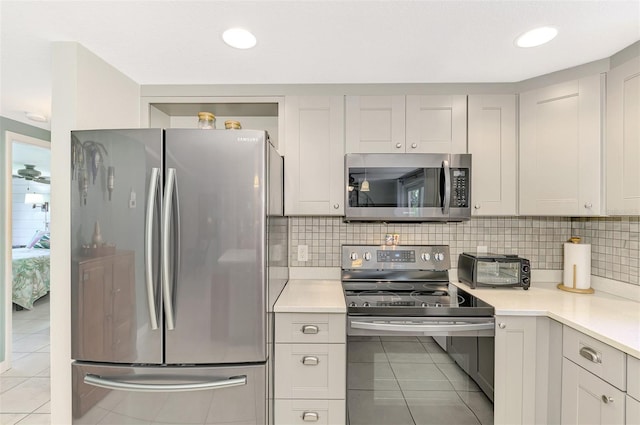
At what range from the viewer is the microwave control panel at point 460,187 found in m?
1.89

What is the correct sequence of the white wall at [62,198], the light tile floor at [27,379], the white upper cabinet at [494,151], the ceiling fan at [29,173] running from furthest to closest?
1. the ceiling fan at [29,173]
2. the light tile floor at [27,379]
3. the white upper cabinet at [494,151]
4. the white wall at [62,198]

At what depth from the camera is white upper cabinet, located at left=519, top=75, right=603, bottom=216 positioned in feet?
5.62

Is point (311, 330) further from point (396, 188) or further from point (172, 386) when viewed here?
point (396, 188)

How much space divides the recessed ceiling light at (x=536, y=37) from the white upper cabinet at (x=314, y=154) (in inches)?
39.7

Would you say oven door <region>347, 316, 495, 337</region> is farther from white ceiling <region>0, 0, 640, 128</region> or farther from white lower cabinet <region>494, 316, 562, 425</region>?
white ceiling <region>0, 0, 640, 128</region>

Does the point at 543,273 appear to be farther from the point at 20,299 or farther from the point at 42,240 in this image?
the point at 42,240

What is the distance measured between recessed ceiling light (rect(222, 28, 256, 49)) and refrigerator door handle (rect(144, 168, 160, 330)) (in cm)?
75

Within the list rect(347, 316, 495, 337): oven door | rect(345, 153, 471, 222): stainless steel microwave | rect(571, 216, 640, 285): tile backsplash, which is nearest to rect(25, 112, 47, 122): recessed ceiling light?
rect(345, 153, 471, 222): stainless steel microwave

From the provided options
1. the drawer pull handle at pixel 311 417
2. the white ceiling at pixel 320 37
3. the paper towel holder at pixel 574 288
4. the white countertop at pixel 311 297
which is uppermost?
the white ceiling at pixel 320 37

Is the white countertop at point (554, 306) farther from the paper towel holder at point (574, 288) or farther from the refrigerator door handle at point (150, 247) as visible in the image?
the refrigerator door handle at point (150, 247)

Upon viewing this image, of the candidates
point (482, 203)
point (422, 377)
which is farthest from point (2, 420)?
point (482, 203)

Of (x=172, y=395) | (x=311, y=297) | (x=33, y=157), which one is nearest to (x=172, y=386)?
(x=172, y=395)

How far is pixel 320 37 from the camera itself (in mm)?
1483

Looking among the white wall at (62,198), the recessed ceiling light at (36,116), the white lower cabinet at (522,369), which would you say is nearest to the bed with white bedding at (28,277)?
the recessed ceiling light at (36,116)
